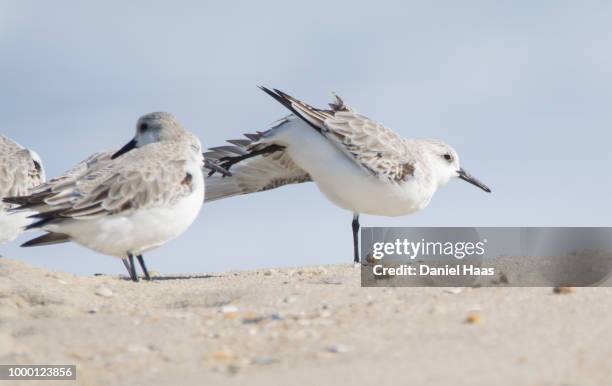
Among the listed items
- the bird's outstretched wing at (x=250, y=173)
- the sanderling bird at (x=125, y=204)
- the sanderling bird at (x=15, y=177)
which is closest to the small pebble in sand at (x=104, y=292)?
the sanderling bird at (x=125, y=204)

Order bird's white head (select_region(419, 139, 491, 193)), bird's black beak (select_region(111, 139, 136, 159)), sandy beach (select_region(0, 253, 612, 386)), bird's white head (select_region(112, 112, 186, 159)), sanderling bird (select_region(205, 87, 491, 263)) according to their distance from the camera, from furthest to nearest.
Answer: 1. bird's white head (select_region(419, 139, 491, 193))
2. sanderling bird (select_region(205, 87, 491, 263))
3. bird's black beak (select_region(111, 139, 136, 159))
4. bird's white head (select_region(112, 112, 186, 159))
5. sandy beach (select_region(0, 253, 612, 386))

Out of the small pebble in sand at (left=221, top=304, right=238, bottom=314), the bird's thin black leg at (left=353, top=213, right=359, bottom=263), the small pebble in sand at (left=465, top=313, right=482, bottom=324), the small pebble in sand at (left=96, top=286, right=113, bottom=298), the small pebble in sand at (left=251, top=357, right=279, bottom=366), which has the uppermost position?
the bird's thin black leg at (left=353, top=213, right=359, bottom=263)

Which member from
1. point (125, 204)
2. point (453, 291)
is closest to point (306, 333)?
point (453, 291)

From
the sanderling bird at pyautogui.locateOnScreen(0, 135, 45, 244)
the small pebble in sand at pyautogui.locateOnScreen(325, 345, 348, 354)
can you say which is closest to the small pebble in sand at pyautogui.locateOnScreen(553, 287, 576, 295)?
the small pebble in sand at pyautogui.locateOnScreen(325, 345, 348, 354)

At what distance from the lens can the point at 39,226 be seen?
9023 millimetres

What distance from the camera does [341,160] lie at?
10758 mm

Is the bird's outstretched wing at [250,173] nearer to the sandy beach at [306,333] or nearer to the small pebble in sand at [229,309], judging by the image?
the sandy beach at [306,333]

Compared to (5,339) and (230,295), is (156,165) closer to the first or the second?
(230,295)

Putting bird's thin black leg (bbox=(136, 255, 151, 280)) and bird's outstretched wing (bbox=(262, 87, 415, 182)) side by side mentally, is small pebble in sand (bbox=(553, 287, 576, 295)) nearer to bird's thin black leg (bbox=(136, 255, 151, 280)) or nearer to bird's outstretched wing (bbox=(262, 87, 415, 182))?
bird's outstretched wing (bbox=(262, 87, 415, 182))

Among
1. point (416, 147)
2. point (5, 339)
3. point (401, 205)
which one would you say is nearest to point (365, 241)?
point (401, 205)

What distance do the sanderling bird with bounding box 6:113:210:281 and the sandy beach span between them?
572 millimetres

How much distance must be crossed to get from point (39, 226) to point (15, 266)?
1.28 meters

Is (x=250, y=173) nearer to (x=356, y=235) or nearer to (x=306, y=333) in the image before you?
(x=356, y=235)

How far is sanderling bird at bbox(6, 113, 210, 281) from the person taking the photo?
9109 millimetres
